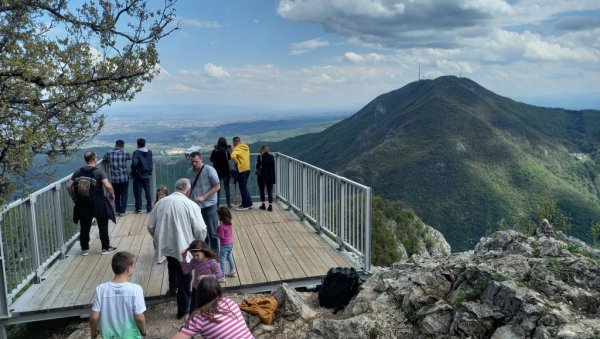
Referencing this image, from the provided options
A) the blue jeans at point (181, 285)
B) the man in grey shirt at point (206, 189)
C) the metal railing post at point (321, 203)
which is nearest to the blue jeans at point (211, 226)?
the man in grey shirt at point (206, 189)

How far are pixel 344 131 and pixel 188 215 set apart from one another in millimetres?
180046

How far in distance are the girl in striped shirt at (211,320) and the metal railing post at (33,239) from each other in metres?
4.05

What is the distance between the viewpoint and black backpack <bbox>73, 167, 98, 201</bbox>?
6995 mm

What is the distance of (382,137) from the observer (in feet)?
486

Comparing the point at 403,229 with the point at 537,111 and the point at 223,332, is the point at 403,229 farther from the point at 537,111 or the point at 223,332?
the point at 537,111

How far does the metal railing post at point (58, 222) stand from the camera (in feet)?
24.0

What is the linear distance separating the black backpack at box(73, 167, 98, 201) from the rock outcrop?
12.1ft

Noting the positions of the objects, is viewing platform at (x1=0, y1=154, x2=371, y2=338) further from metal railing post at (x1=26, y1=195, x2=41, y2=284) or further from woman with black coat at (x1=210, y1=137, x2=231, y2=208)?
woman with black coat at (x1=210, y1=137, x2=231, y2=208)

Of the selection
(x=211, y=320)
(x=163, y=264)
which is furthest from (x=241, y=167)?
(x=211, y=320)

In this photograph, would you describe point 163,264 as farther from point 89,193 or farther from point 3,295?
point 3,295

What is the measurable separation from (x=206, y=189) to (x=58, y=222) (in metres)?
2.73

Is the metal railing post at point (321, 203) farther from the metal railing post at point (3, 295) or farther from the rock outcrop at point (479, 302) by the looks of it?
the metal railing post at point (3, 295)

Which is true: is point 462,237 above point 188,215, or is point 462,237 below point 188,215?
below

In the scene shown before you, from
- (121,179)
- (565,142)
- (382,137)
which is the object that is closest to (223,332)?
(121,179)
